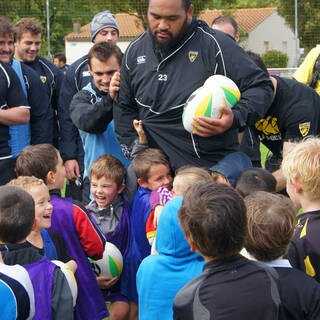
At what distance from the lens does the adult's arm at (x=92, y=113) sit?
4.36m

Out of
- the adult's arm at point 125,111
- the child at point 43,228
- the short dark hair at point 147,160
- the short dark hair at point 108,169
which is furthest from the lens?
the short dark hair at point 108,169

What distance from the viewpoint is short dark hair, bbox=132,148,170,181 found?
3.99 metres

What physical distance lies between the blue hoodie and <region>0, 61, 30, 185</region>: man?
264cm

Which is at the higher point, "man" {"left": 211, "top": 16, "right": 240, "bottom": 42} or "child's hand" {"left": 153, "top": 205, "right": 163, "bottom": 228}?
"man" {"left": 211, "top": 16, "right": 240, "bottom": 42}

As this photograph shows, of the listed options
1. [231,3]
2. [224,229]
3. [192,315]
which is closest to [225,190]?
[224,229]

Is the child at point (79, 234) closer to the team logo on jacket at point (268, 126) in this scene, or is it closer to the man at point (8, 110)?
the man at point (8, 110)

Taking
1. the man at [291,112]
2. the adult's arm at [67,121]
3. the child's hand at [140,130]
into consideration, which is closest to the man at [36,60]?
the adult's arm at [67,121]

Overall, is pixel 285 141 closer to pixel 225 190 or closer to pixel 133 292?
pixel 133 292

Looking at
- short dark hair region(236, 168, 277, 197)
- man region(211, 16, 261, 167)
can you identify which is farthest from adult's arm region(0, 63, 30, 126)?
short dark hair region(236, 168, 277, 197)

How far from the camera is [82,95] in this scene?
189 inches

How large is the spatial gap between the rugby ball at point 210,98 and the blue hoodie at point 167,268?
990mm

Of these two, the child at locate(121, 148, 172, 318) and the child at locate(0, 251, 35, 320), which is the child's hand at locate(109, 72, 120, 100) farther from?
the child at locate(0, 251, 35, 320)

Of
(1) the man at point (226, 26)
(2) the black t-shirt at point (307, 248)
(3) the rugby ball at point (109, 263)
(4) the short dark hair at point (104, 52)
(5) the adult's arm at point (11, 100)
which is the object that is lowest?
(3) the rugby ball at point (109, 263)

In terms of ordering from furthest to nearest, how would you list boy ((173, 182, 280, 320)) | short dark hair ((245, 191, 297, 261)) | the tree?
the tree, short dark hair ((245, 191, 297, 261)), boy ((173, 182, 280, 320))
